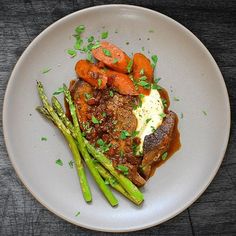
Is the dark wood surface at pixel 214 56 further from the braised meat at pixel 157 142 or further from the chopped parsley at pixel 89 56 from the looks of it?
the braised meat at pixel 157 142

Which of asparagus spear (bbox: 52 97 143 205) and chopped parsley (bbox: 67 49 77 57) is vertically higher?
chopped parsley (bbox: 67 49 77 57)

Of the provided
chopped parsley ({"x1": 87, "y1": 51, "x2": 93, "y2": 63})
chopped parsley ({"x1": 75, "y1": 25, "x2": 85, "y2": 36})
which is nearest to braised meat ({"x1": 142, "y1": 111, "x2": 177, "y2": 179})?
chopped parsley ({"x1": 87, "y1": 51, "x2": 93, "y2": 63})

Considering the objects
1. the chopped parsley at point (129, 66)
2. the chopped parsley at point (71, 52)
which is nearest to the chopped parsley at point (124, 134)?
the chopped parsley at point (129, 66)

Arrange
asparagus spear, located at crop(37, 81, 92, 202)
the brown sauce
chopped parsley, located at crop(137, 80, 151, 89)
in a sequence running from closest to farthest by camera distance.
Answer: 1. asparagus spear, located at crop(37, 81, 92, 202)
2. chopped parsley, located at crop(137, 80, 151, 89)
3. the brown sauce

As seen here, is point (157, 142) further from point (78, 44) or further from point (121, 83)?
point (78, 44)

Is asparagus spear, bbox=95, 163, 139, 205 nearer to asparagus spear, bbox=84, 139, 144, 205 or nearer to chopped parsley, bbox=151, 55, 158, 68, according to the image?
asparagus spear, bbox=84, 139, 144, 205

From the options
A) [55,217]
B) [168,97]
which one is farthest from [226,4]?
[55,217]
